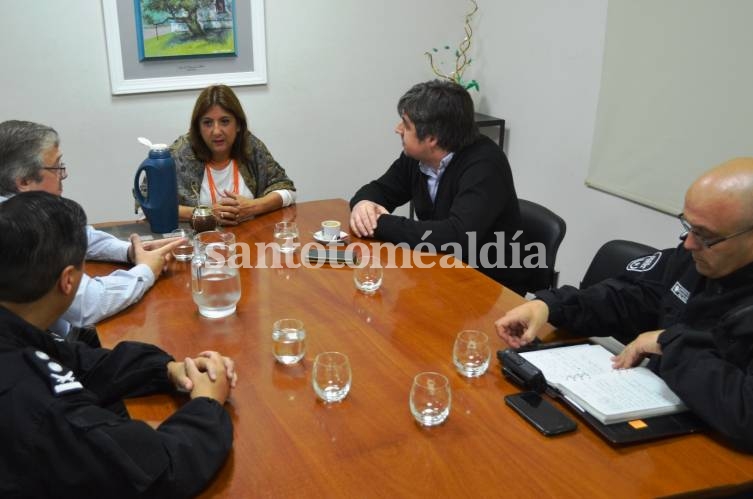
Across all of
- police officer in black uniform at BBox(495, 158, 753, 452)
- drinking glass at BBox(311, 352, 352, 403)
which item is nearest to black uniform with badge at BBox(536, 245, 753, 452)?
police officer in black uniform at BBox(495, 158, 753, 452)

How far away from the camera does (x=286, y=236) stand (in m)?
2.28

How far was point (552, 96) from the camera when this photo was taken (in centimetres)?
362

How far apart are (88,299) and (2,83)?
83.2 inches

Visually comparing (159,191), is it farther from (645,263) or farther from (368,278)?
(645,263)

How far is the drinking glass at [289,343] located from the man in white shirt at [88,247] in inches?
19.8

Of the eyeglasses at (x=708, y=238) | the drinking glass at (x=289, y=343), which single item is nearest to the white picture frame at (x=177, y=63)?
the drinking glass at (x=289, y=343)

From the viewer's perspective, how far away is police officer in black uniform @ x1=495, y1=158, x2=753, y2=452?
1245mm

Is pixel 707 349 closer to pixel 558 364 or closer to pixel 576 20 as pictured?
pixel 558 364

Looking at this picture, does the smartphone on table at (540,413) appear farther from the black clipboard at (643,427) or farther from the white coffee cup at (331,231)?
the white coffee cup at (331,231)

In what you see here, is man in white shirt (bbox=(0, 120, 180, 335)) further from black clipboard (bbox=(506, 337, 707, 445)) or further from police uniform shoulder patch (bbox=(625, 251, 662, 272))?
police uniform shoulder patch (bbox=(625, 251, 662, 272))

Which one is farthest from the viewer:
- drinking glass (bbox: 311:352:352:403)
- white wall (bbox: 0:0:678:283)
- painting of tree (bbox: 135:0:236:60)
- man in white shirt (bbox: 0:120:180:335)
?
painting of tree (bbox: 135:0:236:60)

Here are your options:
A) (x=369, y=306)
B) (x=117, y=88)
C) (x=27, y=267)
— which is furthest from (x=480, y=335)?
(x=117, y=88)

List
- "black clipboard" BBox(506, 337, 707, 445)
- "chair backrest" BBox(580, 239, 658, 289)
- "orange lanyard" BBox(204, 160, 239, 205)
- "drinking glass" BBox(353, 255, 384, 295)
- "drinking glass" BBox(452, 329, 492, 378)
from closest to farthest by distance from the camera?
"black clipboard" BBox(506, 337, 707, 445), "drinking glass" BBox(452, 329, 492, 378), "drinking glass" BBox(353, 255, 384, 295), "chair backrest" BBox(580, 239, 658, 289), "orange lanyard" BBox(204, 160, 239, 205)

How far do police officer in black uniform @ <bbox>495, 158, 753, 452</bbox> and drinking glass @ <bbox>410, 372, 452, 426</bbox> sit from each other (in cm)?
37
